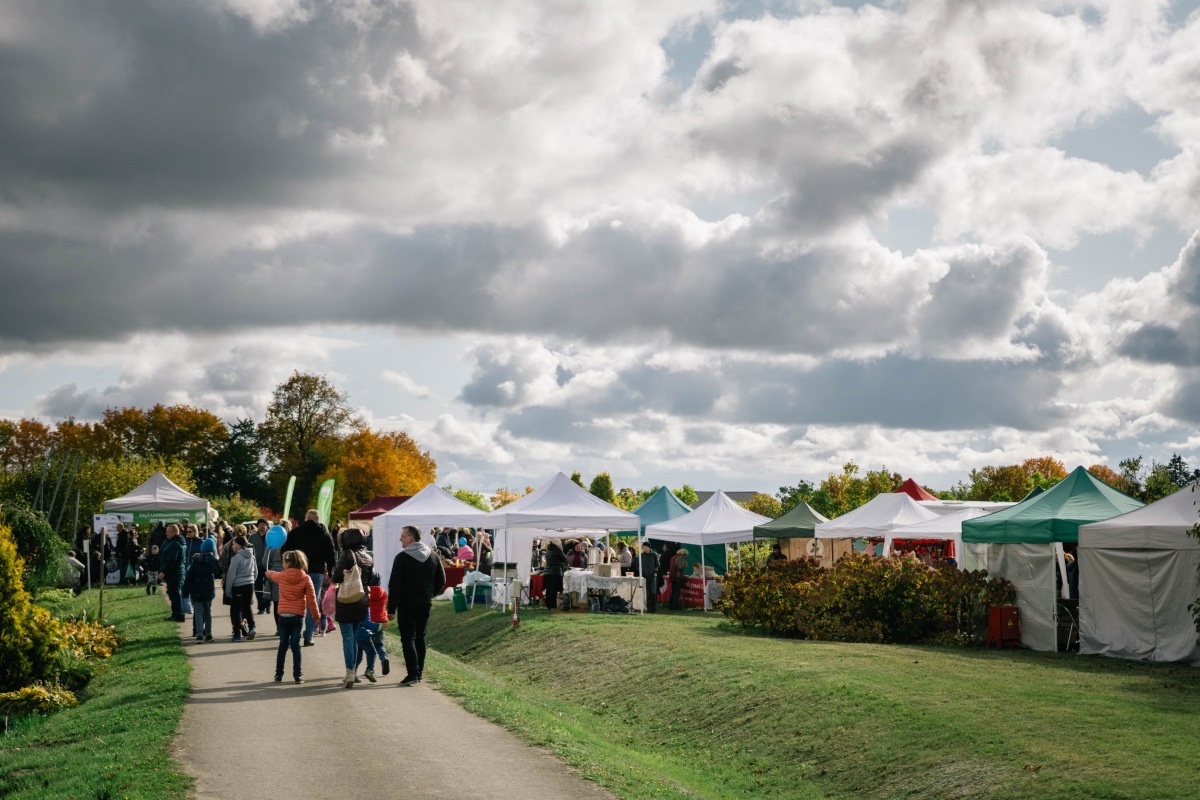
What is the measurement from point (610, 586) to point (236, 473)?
64.0 meters

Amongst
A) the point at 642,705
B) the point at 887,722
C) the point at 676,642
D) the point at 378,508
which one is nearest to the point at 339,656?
the point at 642,705

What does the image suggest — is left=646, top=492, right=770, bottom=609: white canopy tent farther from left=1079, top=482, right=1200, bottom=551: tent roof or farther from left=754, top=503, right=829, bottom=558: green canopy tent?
left=1079, top=482, right=1200, bottom=551: tent roof

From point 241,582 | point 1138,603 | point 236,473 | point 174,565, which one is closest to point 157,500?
point 174,565

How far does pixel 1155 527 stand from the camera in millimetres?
19141

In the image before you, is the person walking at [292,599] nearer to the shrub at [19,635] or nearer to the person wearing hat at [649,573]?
the shrub at [19,635]

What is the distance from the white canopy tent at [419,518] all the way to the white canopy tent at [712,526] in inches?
216

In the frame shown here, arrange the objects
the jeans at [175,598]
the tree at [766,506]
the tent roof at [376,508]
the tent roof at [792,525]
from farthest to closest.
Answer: the tree at [766,506], the tent roof at [376,508], the tent roof at [792,525], the jeans at [175,598]

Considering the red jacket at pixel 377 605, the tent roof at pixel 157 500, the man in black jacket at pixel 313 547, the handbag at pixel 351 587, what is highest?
the tent roof at pixel 157 500

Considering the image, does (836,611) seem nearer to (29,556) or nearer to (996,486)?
(29,556)

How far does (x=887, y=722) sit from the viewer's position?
42.8ft

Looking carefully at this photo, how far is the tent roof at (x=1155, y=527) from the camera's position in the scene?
62.1ft

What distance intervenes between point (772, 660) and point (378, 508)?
4163cm

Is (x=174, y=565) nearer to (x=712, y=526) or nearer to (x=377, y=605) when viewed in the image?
(x=377, y=605)

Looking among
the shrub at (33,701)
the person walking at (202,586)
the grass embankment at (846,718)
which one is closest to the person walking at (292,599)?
the grass embankment at (846,718)
